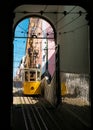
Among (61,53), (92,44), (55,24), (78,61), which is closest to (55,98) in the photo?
(61,53)

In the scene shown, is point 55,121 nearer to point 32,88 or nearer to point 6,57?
point 6,57

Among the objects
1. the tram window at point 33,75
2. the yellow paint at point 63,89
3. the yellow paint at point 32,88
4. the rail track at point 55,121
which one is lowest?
the rail track at point 55,121

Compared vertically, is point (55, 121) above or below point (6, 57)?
below

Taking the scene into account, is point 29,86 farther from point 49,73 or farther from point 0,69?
point 0,69

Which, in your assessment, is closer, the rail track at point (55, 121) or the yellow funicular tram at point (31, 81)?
the rail track at point (55, 121)

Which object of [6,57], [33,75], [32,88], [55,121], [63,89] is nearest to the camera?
[6,57]

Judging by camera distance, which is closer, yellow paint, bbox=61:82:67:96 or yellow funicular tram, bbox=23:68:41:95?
yellow paint, bbox=61:82:67:96

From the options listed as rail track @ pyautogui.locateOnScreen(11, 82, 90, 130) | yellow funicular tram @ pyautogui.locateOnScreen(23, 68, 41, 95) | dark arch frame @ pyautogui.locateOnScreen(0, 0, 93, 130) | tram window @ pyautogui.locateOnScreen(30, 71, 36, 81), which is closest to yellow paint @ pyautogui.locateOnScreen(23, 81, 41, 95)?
yellow funicular tram @ pyautogui.locateOnScreen(23, 68, 41, 95)

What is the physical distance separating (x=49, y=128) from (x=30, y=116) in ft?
12.3

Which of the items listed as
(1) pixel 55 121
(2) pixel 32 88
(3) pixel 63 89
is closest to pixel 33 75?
(2) pixel 32 88

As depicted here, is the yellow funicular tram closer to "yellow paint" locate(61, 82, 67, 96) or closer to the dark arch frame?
"yellow paint" locate(61, 82, 67, 96)

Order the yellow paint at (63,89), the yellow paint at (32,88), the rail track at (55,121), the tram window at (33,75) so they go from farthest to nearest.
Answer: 1. the tram window at (33,75)
2. the yellow paint at (32,88)
3. the yellow paint at (63,89)
4. the rail track at (55,121)

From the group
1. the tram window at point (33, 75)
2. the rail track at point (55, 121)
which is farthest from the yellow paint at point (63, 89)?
the tram window at point (33, 75)

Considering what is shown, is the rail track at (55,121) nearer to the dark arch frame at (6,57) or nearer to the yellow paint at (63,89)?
the yellow paint at (63,89)
